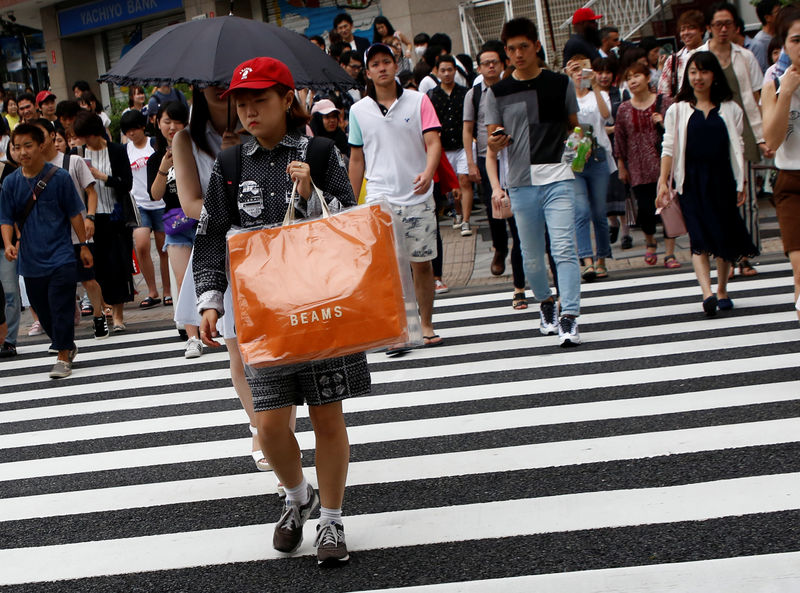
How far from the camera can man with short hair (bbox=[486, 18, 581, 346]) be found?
770 cm

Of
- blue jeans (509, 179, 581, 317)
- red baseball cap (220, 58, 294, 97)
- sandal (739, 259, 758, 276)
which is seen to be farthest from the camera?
sandal (739, 259, 758, 276)

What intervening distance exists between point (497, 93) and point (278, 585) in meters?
4.72

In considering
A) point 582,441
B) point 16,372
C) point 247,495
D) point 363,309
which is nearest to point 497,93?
point 582,441

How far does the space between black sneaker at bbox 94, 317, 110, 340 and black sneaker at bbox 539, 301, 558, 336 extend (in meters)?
4.85

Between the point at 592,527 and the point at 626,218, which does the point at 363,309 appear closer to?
the point at 592,527

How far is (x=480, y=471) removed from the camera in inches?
205

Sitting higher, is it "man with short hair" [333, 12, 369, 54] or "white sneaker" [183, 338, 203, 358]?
"man with short hair" [333, 12, 369, 54]

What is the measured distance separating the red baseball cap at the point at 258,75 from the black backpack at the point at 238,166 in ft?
0.91

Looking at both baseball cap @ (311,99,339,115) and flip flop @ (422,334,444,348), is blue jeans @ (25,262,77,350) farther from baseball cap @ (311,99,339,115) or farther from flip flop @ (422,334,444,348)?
baseball cap @ (311,99,339,115)

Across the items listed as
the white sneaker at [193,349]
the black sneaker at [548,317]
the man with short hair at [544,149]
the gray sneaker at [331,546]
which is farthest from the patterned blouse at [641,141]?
the gray sneaker at [331,546]

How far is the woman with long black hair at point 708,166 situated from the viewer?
7.99 m

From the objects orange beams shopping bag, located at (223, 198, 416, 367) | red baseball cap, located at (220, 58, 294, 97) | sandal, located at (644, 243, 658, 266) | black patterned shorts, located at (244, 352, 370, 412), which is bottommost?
sandal, located at (644, 243, 658, 266)

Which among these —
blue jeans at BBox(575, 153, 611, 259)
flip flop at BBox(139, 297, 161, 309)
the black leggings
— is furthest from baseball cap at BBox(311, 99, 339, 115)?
the black leggings

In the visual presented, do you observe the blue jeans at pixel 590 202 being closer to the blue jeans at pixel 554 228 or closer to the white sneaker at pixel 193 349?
the blue jeans at pixel 554 228
